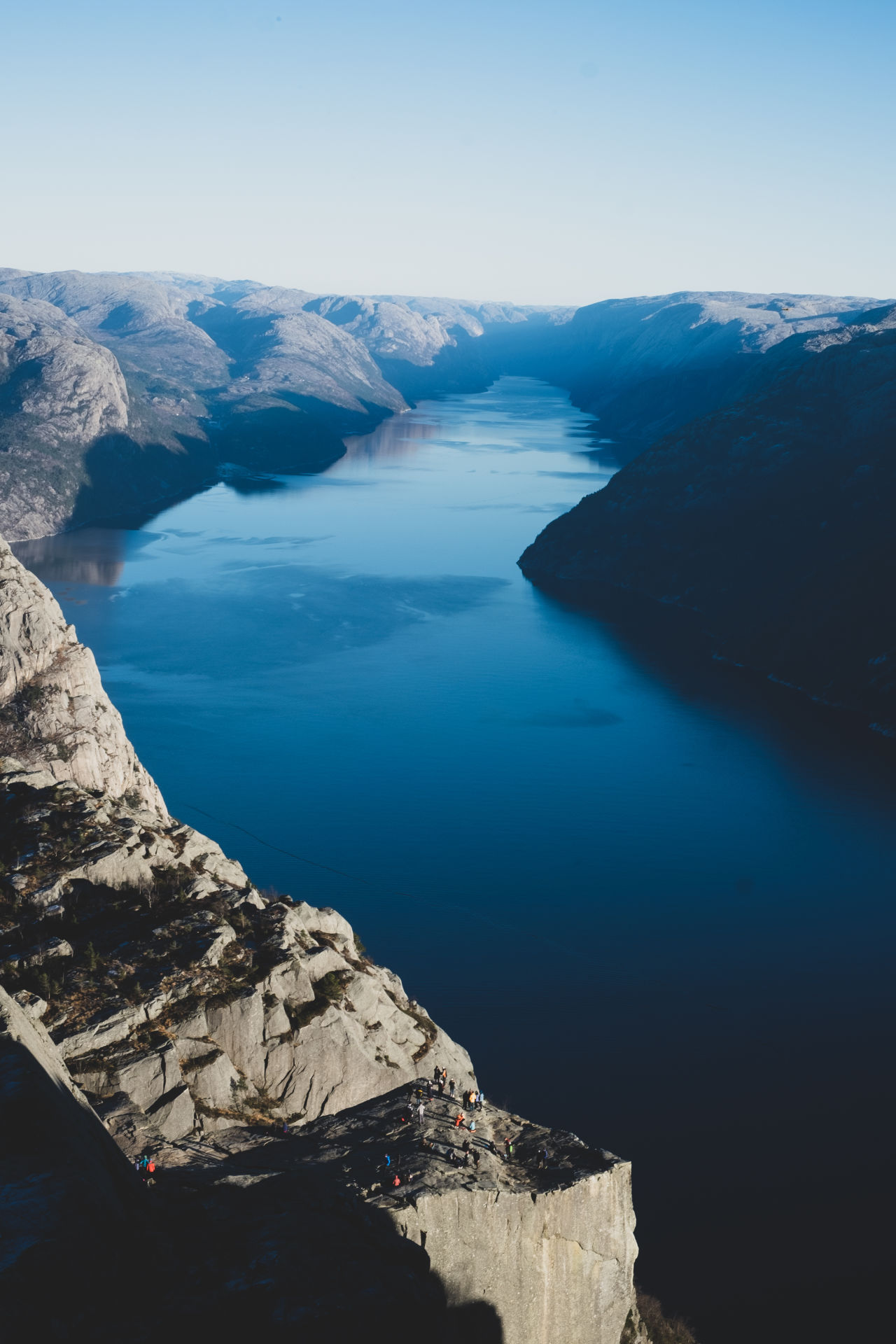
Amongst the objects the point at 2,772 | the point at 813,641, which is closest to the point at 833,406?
the point at 813,641

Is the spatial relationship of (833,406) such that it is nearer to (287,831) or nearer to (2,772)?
(287,831)

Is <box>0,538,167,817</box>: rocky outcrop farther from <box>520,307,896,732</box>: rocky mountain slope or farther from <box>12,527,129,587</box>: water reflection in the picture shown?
<box>12,527,129,587</box>: water reflection

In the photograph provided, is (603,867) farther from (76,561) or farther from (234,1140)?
(76,561)

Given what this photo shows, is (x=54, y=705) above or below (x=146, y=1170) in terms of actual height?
below

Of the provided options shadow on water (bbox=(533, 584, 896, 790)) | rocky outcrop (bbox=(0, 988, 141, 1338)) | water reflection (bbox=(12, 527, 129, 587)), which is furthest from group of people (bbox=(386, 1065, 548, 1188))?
water reflection (bbox=(12, 527, 129, 587))

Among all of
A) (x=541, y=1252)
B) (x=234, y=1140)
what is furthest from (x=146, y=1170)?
(x=541, y=1252)
